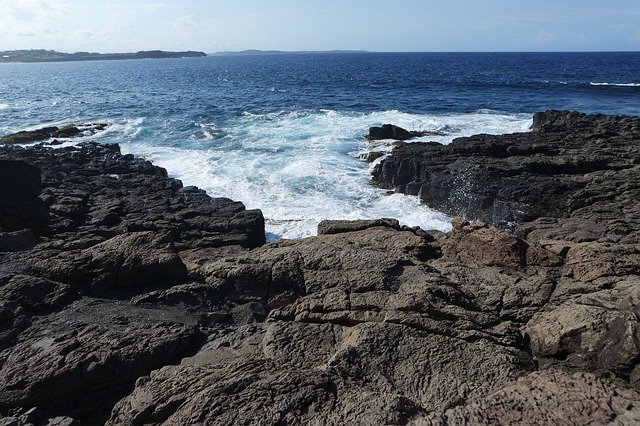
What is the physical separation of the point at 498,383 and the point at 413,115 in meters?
42.3

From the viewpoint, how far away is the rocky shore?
6.04 m

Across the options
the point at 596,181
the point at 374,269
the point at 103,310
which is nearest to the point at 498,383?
the point at 374,269

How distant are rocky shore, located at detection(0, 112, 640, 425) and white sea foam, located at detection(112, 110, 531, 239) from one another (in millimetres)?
8033

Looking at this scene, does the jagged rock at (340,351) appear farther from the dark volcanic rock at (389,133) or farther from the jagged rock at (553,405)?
the dark volcanic rock at (389,133)

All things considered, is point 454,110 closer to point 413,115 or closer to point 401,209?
point 413,115

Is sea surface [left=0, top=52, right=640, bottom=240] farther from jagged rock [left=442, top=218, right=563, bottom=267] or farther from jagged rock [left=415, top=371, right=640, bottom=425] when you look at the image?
jagged rock [left=415, top=371, right=640, bottom=425]

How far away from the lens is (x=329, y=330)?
25.0 ft

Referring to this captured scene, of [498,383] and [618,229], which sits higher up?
[498,383]

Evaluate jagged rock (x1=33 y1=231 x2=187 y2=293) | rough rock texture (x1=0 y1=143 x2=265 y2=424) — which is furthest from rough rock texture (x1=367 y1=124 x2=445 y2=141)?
jagged rock (x1=33 y1=231 x2=187 y2=293)

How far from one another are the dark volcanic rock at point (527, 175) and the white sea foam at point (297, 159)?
1.17 m

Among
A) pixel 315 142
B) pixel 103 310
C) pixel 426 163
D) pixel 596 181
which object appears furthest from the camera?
pixel 315 142

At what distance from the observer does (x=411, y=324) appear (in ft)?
24.4

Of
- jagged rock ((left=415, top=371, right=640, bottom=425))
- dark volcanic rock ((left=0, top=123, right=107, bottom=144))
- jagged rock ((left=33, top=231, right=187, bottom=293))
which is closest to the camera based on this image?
jagged rock ((left=415, top=371, right=640, bottom=425))

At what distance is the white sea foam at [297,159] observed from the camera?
21.5m
